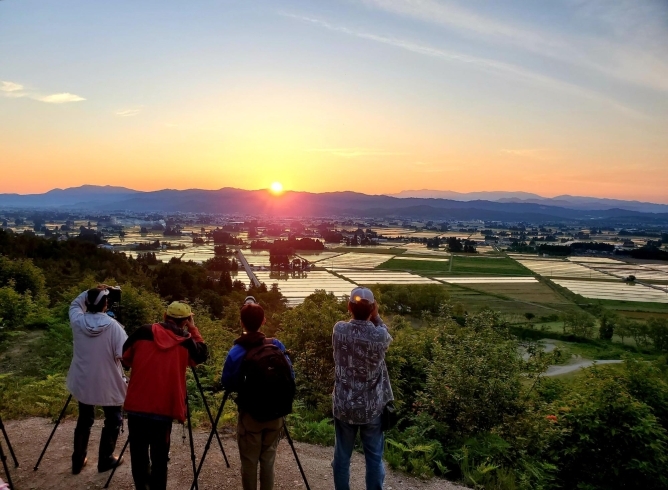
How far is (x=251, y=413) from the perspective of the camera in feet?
13.4

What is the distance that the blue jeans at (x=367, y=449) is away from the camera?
14.5 feet

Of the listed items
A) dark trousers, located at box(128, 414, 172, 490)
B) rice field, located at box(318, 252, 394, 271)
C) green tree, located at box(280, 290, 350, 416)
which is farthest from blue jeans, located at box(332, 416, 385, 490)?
rice field, located at box(318, 252, 394, 271)

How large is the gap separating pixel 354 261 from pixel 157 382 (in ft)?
234

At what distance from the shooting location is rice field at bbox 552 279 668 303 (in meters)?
57.5

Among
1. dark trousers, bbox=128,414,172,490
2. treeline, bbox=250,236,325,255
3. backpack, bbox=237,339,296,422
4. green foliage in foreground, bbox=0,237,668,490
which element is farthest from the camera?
treeline, bbox=250,236,325,255

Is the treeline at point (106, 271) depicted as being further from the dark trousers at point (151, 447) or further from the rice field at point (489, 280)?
the rice field at point (489, 280)

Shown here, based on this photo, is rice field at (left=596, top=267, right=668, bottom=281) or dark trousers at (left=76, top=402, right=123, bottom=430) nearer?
dark trousers at (left=76, top=402, right=123, bottom=430)

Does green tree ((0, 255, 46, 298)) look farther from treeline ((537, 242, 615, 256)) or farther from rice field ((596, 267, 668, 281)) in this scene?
treeline ((537, 242, 615, 256))

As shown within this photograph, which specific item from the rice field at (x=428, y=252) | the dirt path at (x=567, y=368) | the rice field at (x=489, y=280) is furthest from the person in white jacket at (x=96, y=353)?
the rice field at (x=428, y=252)

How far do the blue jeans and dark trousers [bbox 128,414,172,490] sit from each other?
1668 mm

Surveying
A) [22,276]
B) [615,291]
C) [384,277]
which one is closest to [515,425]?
[22,276]

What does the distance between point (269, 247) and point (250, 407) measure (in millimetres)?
73279

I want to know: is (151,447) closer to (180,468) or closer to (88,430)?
(88,430)

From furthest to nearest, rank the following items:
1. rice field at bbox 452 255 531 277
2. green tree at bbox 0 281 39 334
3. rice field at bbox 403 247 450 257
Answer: rice field at bbox 403 247 450 257, rice field at bbox 452 255 531 277, green tree at bbox 0 281 39 334
